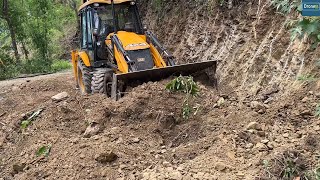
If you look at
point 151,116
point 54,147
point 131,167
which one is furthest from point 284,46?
point 54,147

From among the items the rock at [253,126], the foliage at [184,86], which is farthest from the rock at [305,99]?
the foliage at [184,86]

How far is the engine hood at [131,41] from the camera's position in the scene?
27.1 feet

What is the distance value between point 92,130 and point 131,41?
2894 mm

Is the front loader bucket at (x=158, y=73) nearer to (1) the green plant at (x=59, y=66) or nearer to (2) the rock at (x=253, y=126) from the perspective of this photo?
(2) the rock at (x=253, y=126)

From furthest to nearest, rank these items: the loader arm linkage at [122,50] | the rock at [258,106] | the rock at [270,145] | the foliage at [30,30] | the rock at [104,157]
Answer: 1. the foliage at [30,30]
2. the loader arm linkage at [122,50]
3. the rock at [258,106]
4. the rock at [104,157]
5. the rock at [270,145]

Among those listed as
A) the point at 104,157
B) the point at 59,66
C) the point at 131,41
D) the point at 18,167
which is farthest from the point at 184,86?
the point at 59,66

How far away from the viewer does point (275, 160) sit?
430 centimetres

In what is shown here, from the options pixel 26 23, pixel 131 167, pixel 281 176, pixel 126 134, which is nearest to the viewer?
pixel 281 176

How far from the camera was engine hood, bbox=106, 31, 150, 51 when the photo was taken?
8.25m

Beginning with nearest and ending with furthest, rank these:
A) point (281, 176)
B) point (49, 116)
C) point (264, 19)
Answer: point (281, 176) < point (49, 116) < point (264, 19)

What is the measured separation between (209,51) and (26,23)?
39.9 feet

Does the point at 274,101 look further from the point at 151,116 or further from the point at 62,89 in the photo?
the point at 62,89

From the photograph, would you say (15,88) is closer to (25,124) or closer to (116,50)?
(116,50)

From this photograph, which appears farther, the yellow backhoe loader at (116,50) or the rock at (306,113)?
the yellow backhoe loader at (116,50)
